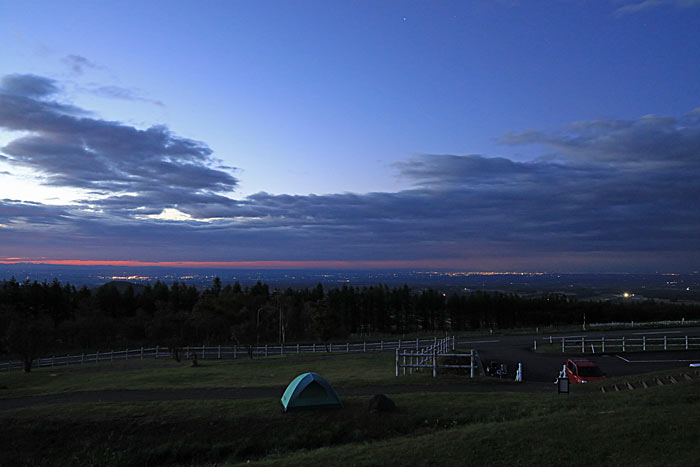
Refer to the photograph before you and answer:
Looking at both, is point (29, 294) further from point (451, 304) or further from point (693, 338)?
point (693, 338)

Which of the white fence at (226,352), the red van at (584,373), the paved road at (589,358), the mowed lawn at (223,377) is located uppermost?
the red van at (584,373)

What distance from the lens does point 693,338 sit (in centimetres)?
2933

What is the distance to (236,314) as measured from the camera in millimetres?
52938

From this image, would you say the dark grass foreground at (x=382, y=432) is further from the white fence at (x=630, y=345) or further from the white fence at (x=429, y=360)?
the white fence at (x=630, y=345)

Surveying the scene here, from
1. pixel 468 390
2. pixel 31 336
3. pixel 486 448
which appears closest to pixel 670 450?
pixel 486 448

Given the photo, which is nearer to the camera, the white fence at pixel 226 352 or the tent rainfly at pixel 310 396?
the tent rainfly at pixel 310 396

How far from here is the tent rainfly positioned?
14625 millimetres

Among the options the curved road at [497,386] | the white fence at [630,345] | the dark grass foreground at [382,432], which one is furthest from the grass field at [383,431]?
the white fence at [630,345]

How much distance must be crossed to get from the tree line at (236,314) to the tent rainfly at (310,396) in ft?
81.4

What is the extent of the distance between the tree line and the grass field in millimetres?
23100

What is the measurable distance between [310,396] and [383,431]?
279 centimetres

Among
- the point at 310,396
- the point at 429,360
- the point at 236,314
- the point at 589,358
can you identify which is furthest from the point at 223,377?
the point at 236,314

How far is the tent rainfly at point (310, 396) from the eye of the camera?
14.6 metres

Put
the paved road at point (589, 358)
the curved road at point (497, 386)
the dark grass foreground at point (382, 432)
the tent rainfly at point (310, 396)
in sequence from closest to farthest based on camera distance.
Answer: the dark grass foreground at point (382, 432) → the tent rainfly at point (310, 396) → the curved road at point (497, 386) → the paved road at point (589, 358)
